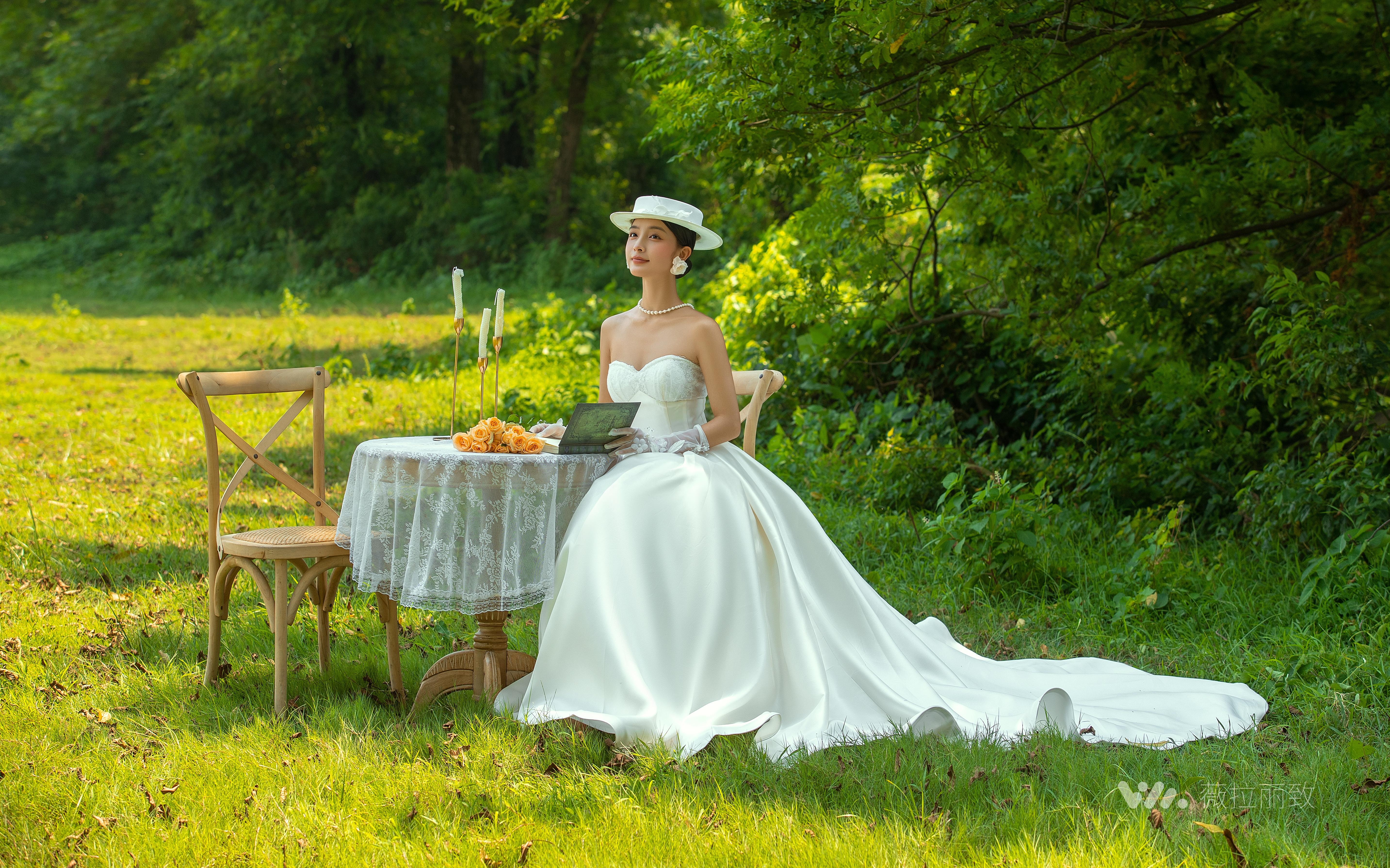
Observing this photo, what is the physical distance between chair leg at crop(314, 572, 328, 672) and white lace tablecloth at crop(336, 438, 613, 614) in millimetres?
621

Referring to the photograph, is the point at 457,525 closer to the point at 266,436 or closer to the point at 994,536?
the point at 266,436

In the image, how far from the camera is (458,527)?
3.72 m

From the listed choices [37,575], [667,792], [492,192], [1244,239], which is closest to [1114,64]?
[1244,239]

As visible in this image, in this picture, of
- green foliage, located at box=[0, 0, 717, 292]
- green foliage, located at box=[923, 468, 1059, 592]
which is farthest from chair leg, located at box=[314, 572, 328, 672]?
green foliage, located at box=[0, 0, 717, 292]

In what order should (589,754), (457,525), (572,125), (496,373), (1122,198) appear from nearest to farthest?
1. (589,754)
2. (457,525)
3. (496,373)
4. (1122,198)
5. (572,125)

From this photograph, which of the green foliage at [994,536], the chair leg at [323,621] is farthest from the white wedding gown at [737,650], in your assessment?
the green foliage at [994,536]

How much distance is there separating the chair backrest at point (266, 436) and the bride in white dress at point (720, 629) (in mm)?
994

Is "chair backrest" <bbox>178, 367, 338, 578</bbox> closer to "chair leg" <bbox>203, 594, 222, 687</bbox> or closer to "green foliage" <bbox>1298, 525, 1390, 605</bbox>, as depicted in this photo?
"chair leg" <bbox>203, 594, 222, 687</bbox>

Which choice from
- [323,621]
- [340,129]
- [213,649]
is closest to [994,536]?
[323,621]

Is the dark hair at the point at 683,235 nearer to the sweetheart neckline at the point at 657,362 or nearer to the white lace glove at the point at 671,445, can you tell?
the sweetheart neckline at the point at 657,362

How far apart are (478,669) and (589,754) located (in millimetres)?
748

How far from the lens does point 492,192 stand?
79.7ft

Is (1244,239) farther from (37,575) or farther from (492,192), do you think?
(492,192)

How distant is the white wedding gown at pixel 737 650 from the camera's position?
366 centimetres
